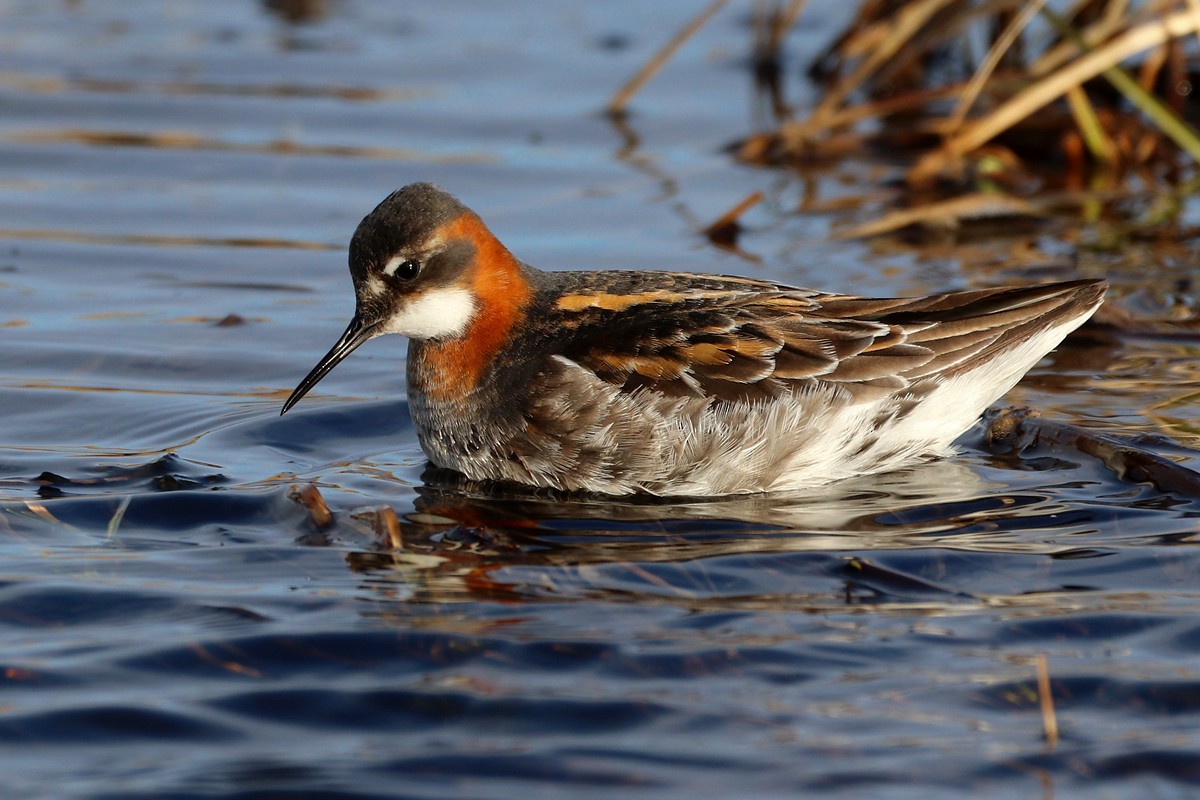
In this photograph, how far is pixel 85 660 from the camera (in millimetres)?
4730

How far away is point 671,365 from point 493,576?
1322 millimetres

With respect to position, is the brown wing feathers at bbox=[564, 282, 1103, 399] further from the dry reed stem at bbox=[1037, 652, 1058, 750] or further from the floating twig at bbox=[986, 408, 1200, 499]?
the dry reed stem at bbox=[1037, 652, 1058, 750]

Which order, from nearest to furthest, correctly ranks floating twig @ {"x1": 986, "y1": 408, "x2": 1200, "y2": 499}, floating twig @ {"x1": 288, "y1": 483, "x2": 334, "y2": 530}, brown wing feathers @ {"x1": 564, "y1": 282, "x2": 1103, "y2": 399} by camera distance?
floating twig @ {"x1": 288, "y1": 483, "x2": 334, "y2": 530} < floating twig @ {"x1": 986, "y1": 408, "x2": 1200, "y2": 499} < brown wing feathers @ {"x1": 564, "y1": 282, "x2": 1103, "y2": 399}

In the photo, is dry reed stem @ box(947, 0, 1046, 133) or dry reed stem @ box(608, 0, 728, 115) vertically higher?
dry reed stem @ box(608, 0, 728, 115)

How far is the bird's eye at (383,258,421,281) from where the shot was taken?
659cm

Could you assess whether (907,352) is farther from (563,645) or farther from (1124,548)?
(563,645)

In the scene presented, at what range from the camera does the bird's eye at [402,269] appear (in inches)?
260

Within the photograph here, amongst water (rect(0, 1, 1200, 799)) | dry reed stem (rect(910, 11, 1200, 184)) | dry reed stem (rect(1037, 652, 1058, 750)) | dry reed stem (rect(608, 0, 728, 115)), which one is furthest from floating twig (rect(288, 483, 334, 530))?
dry reed stem (rect(608, 0, 728, 115))

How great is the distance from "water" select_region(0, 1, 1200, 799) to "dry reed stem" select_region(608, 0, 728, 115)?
1.34 meters

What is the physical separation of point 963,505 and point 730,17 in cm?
944

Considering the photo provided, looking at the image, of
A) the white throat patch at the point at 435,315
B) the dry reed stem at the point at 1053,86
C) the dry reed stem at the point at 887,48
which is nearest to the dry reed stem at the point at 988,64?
the dry reed stem at the point at 1053,86

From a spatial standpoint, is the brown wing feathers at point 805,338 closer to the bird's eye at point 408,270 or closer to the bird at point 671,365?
the bird at point 671,365

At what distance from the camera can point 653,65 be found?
11516 millimetres

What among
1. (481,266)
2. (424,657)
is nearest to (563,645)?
(424,657)
